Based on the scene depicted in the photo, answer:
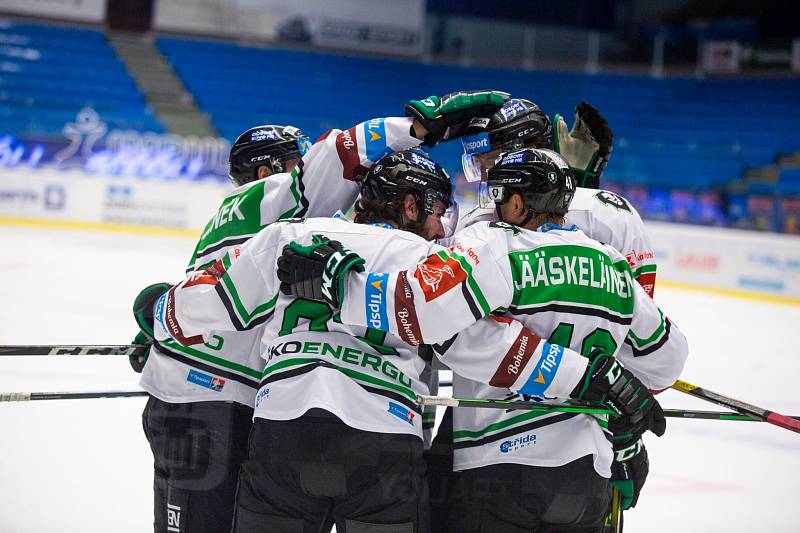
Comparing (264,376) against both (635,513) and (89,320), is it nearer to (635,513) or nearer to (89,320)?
(635,513)

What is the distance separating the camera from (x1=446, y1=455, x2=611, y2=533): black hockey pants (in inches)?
67.2

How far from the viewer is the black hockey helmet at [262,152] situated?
96.1 inches

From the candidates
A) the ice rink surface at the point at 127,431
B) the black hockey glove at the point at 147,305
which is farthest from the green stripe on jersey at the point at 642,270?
the black hockey glove at the point at 147,305

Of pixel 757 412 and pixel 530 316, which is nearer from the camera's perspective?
pixel 530 316

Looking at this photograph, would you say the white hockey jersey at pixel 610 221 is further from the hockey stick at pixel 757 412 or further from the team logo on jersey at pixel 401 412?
A: the team logo on jersey at pixel 401 412

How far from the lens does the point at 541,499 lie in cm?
171

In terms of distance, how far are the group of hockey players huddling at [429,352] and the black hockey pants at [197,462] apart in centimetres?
1

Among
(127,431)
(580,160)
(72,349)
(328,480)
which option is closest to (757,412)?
(580,160)

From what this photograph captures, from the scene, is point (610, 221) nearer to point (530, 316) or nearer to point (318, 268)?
point (530, 316)

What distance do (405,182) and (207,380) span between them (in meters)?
0.68

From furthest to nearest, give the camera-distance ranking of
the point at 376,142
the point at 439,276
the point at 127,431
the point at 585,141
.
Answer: the point at 127,431, the point at 585,141, the point at 376,142, the point at 439,276

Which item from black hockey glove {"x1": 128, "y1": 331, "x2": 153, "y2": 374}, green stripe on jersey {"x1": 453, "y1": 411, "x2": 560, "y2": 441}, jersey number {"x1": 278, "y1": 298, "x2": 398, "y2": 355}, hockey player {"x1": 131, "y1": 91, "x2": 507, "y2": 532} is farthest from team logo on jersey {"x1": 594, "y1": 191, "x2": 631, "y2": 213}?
black hockey glove {"x1": 128, "y1": 331, "x2": 153, "y2": 374}

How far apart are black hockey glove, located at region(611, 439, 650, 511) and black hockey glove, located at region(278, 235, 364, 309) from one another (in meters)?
0.80

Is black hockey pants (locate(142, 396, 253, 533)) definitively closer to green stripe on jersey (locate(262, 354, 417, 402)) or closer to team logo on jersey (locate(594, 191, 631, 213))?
green stripe on jersey (locate(262, 354, 417, 402))
